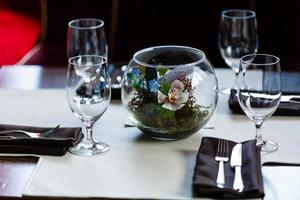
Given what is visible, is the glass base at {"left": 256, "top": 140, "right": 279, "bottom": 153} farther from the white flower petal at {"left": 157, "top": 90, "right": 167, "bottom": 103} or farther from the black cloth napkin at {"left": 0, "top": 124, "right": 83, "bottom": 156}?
the black cloth napkin at {"left": 0, "top": 124, "right": 83, "bottom": 156}

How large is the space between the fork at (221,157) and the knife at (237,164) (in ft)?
0.04

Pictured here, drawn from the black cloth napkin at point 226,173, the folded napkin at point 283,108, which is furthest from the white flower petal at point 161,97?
the folded napkin at point 283,108

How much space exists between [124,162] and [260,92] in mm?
306

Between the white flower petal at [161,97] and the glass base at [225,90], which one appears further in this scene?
the glass base at [225,90]

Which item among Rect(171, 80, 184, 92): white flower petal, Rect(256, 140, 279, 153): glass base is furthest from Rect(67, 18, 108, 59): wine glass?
Rect(256, 140, 279, 153): glass base

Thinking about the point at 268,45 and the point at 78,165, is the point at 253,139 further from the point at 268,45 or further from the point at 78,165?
the point at 268,45

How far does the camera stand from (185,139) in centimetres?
122

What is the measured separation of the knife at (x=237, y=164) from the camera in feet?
3.28

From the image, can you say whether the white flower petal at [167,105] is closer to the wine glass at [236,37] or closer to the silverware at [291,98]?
the silverware at [291,98]

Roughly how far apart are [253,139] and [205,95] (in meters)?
0.13

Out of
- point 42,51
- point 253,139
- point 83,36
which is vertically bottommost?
point 42,51

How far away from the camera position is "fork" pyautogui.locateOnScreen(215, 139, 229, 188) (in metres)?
1.01

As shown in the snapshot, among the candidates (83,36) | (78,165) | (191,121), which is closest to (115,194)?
(78,165)

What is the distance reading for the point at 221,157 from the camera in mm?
1106
